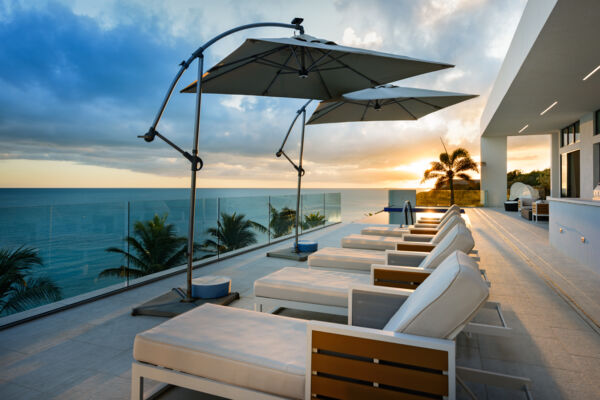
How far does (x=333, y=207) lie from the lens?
35.8 ft

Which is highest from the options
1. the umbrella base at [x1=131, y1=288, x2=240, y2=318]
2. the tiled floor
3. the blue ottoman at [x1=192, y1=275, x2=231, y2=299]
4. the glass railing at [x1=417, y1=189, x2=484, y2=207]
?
the glass railing at [x1=417, y1=189, x2=484, y2=207]

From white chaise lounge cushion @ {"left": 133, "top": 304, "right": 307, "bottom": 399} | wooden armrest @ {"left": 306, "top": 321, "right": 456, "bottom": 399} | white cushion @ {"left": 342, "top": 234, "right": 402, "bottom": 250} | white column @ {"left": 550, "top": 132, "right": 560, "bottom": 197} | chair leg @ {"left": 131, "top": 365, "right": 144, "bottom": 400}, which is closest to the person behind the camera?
wooden armrest @ {"left": 306, "top": 321, "right": 456, "bottom": 399}

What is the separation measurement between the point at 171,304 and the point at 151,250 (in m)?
1.52

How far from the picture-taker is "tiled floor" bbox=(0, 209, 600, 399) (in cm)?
198

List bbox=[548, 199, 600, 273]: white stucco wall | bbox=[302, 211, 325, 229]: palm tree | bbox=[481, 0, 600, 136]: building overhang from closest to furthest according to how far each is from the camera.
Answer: bbox=[548, 199, 600, 273]: white stucco wall
bbox=[481, 0, 600, 136]: building overhang
bbox=[302, 211, 325, 229]: palm tree

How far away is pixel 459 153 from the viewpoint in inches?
696

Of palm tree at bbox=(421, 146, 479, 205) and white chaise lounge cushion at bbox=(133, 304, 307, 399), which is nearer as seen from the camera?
white chaise lounge cushion at bbox=(133, 304, 307, 399)

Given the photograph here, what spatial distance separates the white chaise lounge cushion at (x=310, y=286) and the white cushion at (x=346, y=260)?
0.67 metres

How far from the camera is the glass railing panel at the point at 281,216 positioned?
7.43 metres

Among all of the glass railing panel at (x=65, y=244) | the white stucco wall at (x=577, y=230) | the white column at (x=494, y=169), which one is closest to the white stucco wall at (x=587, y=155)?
the white column at (x=494, y=169)

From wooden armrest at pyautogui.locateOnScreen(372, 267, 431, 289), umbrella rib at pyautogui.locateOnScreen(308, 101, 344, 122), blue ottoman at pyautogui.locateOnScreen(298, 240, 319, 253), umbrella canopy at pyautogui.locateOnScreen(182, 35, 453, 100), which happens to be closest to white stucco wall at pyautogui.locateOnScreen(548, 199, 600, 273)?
umbrella canopy at pyautogui.locateOnScreen(182, 35, 453, 100)

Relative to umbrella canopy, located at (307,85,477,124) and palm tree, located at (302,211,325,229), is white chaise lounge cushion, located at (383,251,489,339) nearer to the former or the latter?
umbrella canopy, located at (307,85,477,124)

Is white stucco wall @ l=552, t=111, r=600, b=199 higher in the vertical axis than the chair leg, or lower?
higher

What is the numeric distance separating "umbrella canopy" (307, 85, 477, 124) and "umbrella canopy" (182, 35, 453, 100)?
0.55 meters
